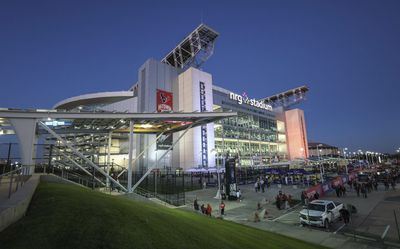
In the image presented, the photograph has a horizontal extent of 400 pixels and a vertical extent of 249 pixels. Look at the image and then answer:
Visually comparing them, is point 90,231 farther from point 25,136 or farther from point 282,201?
point 282,201

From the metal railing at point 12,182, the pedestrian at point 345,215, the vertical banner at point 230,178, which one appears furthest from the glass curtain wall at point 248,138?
the metal railing at point 12,182

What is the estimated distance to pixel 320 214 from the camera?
59.6ft

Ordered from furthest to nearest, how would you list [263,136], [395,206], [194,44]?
[263,136] < [194,44] < [395,206]

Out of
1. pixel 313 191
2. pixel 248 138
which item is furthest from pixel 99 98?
pixel 313 191

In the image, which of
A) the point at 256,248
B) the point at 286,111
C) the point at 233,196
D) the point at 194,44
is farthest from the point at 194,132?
the point at 286,111

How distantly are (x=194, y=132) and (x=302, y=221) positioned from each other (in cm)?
4832

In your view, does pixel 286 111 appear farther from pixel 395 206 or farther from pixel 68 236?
pixel 68 236

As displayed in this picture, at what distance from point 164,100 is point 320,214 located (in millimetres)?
55352

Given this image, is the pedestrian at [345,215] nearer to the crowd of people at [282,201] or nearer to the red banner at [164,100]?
the crowd of people at [282,201]

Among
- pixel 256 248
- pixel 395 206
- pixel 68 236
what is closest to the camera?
pixel 68 236

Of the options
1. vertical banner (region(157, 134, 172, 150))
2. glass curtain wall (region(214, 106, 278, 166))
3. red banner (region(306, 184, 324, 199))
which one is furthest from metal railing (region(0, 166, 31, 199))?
glass curtain wall (region(214, 106, 278, 166))

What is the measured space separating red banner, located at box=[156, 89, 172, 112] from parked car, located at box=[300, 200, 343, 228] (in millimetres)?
51759

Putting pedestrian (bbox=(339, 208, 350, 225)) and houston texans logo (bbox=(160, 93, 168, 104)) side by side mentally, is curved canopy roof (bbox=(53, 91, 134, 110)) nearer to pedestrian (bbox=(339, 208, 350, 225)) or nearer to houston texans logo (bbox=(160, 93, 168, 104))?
houston texans logo (bbox=(160, 93, 168, 104))

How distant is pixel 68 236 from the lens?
17.5 ft
